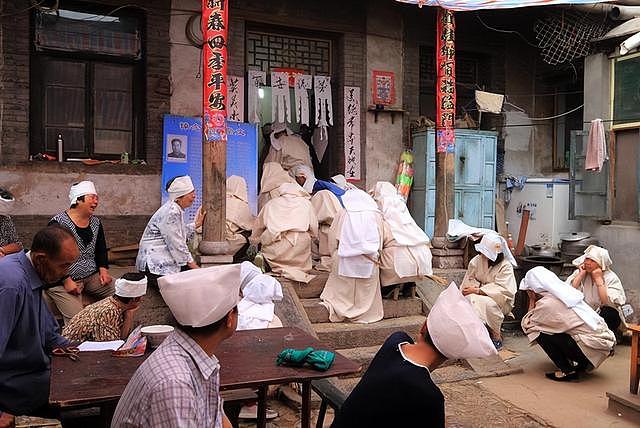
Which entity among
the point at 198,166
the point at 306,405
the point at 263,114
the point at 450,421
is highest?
the point at 263,114

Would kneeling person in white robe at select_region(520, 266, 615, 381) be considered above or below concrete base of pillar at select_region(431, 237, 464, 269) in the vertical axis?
below

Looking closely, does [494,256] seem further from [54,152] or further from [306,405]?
[54,152]

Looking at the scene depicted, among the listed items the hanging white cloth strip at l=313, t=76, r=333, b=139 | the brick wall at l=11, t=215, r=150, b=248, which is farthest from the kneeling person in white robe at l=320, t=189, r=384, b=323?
the brick wall at l=11, t=215, r=150, b=248

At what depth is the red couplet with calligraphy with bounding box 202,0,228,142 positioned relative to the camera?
7.00 m

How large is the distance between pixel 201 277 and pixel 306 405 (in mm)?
2133

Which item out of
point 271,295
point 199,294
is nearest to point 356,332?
point 271,295

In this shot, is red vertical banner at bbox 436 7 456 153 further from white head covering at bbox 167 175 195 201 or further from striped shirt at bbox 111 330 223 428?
striped shirt at bbox 111 330 223 428

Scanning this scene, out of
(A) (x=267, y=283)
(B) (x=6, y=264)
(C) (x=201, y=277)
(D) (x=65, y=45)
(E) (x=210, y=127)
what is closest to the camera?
(C) (x=201, y=277)

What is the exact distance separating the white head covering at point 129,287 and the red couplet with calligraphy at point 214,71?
3078 millimetres

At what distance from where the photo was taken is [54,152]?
8531mm

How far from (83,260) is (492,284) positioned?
510 centimetres

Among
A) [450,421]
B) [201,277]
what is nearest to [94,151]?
[450,421]

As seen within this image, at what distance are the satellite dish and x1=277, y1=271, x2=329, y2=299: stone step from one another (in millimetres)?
4385

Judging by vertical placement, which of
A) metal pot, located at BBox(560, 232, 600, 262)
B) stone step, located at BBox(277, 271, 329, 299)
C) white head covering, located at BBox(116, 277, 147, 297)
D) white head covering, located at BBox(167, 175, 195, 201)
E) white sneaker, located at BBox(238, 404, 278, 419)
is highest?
white head covering, located at BBox(167, 175, 195, 201)
